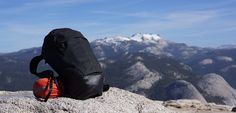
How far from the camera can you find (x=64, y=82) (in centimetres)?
1114

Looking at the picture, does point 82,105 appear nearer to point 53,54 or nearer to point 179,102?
point 53,54

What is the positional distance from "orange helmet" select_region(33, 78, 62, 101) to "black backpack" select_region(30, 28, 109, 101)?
0.14 m

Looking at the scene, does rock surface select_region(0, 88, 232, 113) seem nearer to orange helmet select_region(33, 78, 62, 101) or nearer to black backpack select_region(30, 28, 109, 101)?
orange helmet select_region(33, 78, 62, 101)

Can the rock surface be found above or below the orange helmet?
below

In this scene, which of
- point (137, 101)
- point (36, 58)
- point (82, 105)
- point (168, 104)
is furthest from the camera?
point (168, 104)

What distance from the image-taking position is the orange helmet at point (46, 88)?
428 inches

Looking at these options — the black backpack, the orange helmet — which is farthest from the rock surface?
the black backpack

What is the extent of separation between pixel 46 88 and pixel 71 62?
829 millimetres

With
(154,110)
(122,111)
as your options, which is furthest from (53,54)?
(154,110)

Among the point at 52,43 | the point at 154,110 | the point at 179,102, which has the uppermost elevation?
the point at 52,43

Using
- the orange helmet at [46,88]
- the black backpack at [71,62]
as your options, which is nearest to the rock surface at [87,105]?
the orange helmet at [46,88]

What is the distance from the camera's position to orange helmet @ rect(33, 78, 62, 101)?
10875mm

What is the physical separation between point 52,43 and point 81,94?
1.39 m

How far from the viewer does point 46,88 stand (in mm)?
10898
